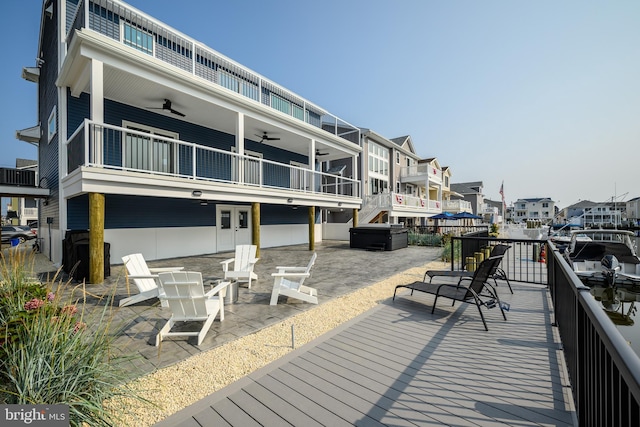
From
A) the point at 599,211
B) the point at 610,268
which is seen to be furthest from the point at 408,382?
the point at 599,211

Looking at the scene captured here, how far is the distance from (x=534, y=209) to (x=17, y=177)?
11963 centimetres

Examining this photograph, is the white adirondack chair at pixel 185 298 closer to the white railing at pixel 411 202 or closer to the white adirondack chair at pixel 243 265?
the white adirondack chair at pixel 243 265

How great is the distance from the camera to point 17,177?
11758 millimetres

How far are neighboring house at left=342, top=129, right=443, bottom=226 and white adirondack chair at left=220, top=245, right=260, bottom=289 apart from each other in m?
13.8

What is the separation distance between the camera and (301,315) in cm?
477

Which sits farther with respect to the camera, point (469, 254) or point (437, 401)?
point (469, 254)

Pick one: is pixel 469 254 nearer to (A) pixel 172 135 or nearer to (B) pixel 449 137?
(A) pixel 172 135

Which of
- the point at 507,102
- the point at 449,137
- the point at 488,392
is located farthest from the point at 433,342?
the point at 449,137

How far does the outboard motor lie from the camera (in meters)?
5.88

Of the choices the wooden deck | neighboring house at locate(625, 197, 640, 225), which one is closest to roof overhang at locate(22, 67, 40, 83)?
the wooden deck

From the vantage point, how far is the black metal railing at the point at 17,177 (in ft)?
37.3

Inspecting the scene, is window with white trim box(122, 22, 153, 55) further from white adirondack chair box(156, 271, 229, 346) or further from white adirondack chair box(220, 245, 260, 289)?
white adirondack chair box(156, 271, 229, 346)

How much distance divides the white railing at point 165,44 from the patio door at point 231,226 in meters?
5.50

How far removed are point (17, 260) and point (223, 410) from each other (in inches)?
114
